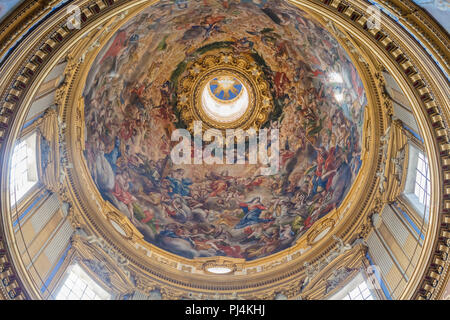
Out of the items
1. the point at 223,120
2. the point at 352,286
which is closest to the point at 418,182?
the point at 352,286

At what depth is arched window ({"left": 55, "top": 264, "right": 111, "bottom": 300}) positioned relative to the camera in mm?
13956

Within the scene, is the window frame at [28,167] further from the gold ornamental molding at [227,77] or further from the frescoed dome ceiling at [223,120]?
the gold ornamental molding at [227,77]

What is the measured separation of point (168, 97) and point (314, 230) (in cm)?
969

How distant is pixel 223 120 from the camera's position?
74.2 ft

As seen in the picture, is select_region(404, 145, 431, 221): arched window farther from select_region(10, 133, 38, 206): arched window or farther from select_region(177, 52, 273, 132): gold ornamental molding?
select_region(10, 133, 38, 206): arched window

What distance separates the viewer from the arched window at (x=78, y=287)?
14.0 metres

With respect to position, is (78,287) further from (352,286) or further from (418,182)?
(418,182)

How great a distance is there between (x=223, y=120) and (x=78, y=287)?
454 inches

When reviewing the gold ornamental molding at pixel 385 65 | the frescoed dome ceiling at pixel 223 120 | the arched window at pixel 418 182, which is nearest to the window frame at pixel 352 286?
the gold ornamental molding at pixel 385 65

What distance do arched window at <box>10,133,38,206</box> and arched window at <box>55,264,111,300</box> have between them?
3.46 m

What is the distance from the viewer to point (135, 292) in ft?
55.1

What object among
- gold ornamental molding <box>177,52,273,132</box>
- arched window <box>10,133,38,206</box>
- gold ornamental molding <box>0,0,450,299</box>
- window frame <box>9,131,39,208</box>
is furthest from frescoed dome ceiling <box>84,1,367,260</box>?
gold ornamental molding <box>0,0,450,299</box>

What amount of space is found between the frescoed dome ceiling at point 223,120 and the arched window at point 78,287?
3593 millimetres

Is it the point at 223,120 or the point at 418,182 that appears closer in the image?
the point at 418,182
